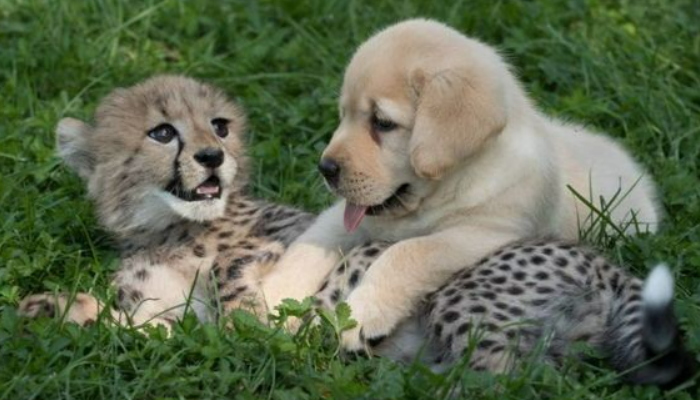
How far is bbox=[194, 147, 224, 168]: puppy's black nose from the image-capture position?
5.71m

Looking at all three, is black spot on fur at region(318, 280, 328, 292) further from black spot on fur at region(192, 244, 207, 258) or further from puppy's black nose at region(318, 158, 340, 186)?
black spot on fur at region(192, 244, 207, 258)

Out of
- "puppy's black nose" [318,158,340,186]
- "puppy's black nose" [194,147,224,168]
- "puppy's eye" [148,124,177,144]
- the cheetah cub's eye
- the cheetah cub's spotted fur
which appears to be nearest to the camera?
the cheetah cub's spotted fur

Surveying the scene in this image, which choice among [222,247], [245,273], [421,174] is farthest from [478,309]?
[222,247]

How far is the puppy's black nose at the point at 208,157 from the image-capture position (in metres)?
5.71

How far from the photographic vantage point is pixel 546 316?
5.01 m

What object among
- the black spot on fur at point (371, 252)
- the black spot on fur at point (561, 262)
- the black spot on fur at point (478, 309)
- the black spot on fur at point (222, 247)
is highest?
the black spot on fur at point (561, 262)

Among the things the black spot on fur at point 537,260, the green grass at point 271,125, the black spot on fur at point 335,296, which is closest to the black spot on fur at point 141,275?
the green grass at point 271,125

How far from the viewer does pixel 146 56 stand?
7.70 meters

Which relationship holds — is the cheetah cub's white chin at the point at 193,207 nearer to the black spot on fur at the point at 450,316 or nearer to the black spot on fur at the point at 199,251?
the black spot on fur at the point at 199,251

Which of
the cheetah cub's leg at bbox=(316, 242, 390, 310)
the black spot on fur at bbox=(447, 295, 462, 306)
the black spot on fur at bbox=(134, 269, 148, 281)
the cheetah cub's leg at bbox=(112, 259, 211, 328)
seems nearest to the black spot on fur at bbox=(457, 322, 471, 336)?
the black spot on fur at bbox=(447, 295, 462, 306)

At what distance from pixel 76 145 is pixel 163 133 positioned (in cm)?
44

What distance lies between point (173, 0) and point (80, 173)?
214cm

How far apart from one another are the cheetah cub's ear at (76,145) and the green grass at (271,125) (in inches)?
8.0

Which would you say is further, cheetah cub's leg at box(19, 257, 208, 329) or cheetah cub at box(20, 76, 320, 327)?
cheetah cub at box(20, 76, 320, 327)
